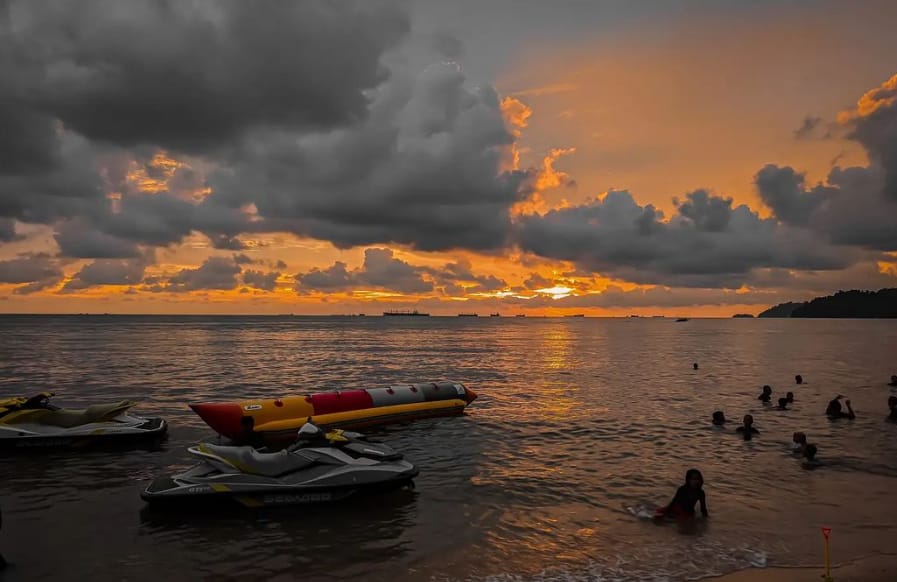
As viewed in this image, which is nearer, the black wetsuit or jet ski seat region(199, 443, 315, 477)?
the black wetsuit

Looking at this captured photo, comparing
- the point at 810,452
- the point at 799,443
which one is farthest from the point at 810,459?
the point at 799,443

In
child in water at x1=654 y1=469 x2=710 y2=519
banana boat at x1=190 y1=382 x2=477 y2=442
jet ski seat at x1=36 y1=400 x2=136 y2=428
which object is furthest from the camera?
banana boat at x1=190 y1=382 x2=477 y2=442

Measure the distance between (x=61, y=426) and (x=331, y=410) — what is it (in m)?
9.34

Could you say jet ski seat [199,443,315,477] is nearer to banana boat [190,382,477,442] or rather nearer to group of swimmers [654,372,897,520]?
banana boat [190,382,477,442]

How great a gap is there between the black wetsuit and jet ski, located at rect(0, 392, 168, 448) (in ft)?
57.3

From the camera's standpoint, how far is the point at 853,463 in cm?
1831

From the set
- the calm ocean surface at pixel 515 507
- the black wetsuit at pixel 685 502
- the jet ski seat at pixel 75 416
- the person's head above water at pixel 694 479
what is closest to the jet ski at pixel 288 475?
the calm ocean surface at pixel 515 507

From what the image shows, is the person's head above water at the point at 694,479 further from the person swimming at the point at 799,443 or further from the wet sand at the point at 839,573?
the person swimming at the point at 799,443

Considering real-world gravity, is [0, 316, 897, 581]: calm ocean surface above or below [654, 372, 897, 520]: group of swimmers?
below

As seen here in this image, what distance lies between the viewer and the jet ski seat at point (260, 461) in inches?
529

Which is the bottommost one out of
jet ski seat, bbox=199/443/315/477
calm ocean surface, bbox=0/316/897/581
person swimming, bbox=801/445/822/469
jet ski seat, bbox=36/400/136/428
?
calm ocean surface, bbox=0/316/897/581

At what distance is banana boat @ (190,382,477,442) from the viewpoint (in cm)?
2091

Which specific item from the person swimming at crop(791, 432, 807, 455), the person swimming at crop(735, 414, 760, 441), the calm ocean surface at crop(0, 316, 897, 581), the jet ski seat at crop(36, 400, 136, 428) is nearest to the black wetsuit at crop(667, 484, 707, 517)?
the calm ocean surface at crop(0, 316, 897, 581)

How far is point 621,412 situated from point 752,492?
1310 centimetres
